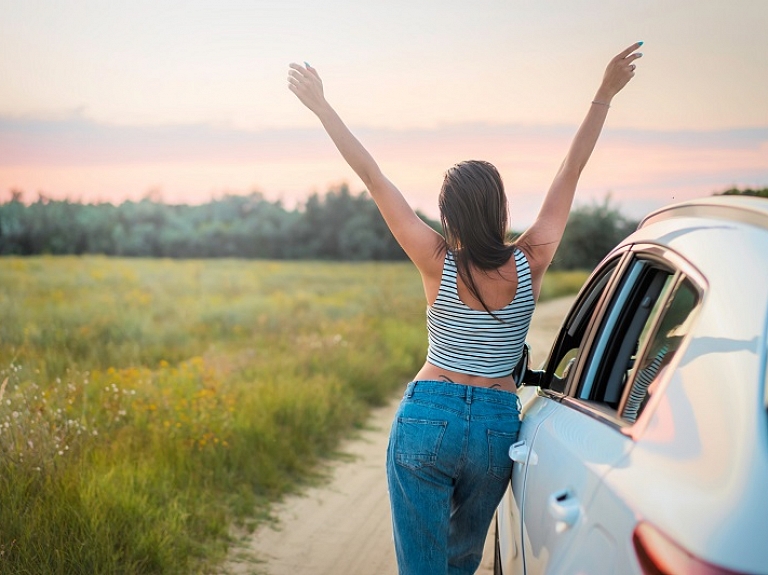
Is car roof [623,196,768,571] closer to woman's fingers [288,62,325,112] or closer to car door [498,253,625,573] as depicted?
car door [498,253,625,573]

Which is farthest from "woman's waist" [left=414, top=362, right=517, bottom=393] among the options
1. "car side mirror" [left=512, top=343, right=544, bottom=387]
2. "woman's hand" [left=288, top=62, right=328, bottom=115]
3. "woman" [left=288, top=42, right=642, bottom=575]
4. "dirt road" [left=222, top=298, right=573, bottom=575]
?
"dirt road" [left=222, top=298, right=573, bottom=575]

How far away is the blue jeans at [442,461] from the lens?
3096 mm

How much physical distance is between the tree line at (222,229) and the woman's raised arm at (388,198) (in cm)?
2011

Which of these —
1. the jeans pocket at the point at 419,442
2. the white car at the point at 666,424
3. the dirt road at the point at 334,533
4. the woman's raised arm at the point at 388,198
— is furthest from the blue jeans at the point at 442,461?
the dirt road at the point at 334,533

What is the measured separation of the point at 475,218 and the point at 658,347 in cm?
77

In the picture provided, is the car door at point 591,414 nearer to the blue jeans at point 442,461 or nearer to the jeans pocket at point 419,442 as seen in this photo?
the blue jeans at point 442,461

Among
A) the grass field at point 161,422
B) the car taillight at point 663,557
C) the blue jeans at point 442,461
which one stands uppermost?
the car taillight at point 663,557

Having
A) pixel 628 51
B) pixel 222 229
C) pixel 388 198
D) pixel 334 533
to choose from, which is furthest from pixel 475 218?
pixel 222 229

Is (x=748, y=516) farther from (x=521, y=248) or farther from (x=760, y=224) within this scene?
(x=521, y=248)

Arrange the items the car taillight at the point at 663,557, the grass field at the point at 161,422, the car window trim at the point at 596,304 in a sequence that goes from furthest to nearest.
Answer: the grass field at the point at 161,422
the car window trim at the point at 596,304
the car taillight at the point at 663,557

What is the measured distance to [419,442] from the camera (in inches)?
122

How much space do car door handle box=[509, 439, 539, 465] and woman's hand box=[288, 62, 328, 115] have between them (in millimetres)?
1417

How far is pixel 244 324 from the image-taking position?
A: 1914 centimetres

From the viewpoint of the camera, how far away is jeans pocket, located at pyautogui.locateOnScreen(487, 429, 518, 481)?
3.15m
